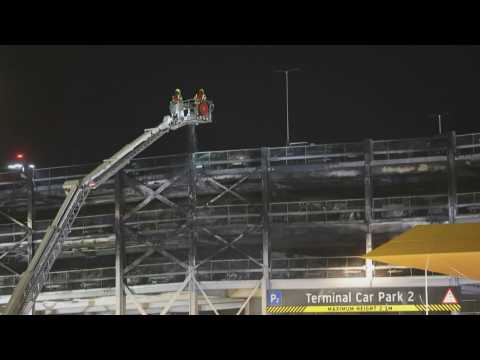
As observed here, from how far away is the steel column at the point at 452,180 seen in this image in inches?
2363

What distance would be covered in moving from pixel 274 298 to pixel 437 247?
3279 centimetres

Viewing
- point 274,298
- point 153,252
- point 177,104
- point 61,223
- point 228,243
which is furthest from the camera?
point 153,252

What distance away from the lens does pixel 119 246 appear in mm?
65812

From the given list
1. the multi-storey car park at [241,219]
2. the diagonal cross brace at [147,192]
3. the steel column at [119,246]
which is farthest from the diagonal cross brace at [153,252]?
the diagonal cross brace at [147,192]

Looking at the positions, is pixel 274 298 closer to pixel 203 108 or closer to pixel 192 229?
pixel 192 229

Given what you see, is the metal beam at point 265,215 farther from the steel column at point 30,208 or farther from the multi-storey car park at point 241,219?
the steel column at point 30,208

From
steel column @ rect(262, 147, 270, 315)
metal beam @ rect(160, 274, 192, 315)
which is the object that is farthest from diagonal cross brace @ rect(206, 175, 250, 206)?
metal beam @ rect(160, 274, 192, 315)

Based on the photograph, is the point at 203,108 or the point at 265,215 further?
the point at 265,215

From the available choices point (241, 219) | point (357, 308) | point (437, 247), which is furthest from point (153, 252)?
point (437, 247)

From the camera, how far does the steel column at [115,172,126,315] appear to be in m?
64.6

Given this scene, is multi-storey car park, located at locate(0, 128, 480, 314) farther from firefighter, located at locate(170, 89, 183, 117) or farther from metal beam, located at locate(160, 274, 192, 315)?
firefighter, located at locate(170, 89, 183, 117)
